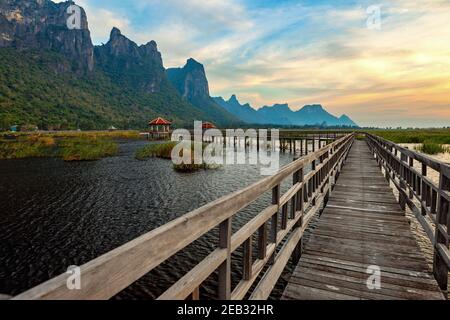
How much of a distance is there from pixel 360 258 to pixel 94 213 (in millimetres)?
11350

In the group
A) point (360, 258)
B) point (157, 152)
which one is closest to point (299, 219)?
point (360, 258)

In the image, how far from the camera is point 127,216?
40.6 feet

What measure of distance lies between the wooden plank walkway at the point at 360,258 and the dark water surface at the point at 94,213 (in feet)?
9.59

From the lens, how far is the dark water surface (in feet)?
25.8

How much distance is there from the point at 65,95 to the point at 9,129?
6066 cm

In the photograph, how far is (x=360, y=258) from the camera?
492 cm

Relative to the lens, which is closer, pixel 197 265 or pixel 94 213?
pixel 197 265

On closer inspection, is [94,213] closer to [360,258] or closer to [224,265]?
[360,258]

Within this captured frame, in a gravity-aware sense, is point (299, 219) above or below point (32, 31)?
below

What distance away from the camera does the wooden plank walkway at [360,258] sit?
3.91m

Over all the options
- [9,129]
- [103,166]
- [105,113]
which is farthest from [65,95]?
[103,166]

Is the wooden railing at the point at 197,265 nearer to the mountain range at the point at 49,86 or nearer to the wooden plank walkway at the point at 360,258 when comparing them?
the wooden plank walkway at the point at 360,258

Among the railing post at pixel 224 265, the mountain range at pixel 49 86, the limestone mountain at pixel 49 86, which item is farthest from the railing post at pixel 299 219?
the mountain range at pixel 49 86

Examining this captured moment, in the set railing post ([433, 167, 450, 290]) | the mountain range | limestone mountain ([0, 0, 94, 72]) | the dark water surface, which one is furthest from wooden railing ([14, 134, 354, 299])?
limestone mountain ([0, 0, 94, 72])
